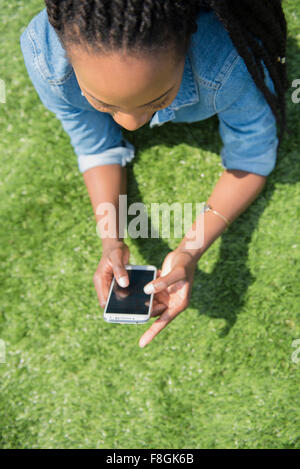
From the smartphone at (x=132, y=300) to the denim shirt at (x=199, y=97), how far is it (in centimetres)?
98

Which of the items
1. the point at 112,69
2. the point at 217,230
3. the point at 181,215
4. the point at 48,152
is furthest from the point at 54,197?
the point at 112,69

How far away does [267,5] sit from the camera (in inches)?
87.3

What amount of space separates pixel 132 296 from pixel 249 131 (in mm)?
1354

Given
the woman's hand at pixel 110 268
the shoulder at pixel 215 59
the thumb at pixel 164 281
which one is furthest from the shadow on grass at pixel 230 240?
the shoulder at pixel 215 59

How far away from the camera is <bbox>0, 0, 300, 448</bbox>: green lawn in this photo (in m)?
3.46

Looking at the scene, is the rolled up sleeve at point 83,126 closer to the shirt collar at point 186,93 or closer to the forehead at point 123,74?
the shirt collar at point 186,93

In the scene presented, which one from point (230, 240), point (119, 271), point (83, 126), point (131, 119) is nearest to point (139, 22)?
point (131, 119)

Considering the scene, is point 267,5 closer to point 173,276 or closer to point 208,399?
point 173,276

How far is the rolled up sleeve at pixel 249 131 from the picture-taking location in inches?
101

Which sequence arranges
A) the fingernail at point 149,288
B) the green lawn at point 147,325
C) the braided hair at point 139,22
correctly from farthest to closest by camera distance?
the green lawn at point 147,325, the fingernail at point 149,288, the braided hair at point 139,22

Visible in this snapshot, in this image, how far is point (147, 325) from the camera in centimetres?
366

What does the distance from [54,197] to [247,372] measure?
235cm

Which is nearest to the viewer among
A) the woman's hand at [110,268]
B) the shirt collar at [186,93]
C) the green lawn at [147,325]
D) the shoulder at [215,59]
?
the shoulder at [215,59]

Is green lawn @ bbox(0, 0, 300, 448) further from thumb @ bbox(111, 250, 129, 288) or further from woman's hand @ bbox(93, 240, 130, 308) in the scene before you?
thumb @ bbox(111, 250, 129, 288)
